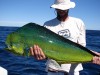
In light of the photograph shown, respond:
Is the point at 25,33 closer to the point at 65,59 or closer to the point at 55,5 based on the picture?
the point at 65,59

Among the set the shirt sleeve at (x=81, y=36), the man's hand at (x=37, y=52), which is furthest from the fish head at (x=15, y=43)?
the shirt sleeve at (x=81, y=36)

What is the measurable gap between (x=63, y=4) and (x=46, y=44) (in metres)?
0.96

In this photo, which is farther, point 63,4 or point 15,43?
point 63,4

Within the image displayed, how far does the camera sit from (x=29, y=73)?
11.6 meters

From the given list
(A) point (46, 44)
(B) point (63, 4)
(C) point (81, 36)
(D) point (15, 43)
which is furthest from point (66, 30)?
(D) point (15, 43)

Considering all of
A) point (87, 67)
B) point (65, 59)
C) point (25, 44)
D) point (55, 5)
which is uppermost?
point (55, 5)

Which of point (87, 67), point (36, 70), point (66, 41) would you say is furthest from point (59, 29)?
point (87, 67)

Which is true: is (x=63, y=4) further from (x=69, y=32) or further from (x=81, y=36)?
(x=81, y=36)

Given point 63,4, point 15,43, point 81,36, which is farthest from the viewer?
point 81,36

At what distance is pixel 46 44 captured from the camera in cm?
→ 370

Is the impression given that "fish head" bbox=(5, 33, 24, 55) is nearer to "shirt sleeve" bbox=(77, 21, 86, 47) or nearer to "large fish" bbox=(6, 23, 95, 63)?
"large fish" bbox=(6, 23, 95, 63)

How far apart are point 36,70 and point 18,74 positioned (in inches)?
52.4

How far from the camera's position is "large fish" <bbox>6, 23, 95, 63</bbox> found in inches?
142

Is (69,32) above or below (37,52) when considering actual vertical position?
above
